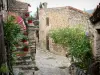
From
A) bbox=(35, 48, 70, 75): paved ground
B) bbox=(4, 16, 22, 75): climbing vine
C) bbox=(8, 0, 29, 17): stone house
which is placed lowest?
bbox=(35, 48, 70, 75): paved ground

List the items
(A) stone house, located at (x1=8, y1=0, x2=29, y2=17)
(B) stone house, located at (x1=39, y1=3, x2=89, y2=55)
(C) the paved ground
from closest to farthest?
(C) the paved ground
(A) stone house, located at (x1=8, y1=0, x2=29, y2=17)
(B) stone house, located at (x1=39, y1=3, x2=89, y2=55)

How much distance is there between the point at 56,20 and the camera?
2573 cm

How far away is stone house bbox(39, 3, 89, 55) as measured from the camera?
76.5ft

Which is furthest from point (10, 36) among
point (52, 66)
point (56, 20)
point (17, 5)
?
point (56, 20)

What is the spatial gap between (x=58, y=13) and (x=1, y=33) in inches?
761

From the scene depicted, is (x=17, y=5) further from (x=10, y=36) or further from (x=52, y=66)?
(x=10, y=36)

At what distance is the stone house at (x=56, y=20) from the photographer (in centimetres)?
2331

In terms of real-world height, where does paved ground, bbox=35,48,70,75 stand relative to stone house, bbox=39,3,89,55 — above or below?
below

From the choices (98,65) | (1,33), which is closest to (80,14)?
(98,65)

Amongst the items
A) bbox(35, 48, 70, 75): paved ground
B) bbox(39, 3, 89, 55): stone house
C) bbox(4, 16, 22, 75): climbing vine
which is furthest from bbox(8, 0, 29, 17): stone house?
bbox(4, 16, 22, 75): climbing vine

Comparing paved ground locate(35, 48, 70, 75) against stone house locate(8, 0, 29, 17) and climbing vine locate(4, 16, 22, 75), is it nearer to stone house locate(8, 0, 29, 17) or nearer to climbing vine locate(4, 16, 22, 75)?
stone house locate(8, 0, 29, 17)

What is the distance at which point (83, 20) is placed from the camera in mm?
23328

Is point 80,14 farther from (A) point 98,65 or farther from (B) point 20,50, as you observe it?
(A) point 98,65

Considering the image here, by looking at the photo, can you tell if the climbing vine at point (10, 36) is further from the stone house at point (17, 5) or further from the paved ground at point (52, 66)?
the stone house at point (17, 5)
